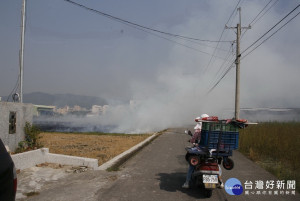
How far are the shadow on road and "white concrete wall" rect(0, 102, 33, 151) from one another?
191 inches

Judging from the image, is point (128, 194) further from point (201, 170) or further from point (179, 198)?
point (201, 170)

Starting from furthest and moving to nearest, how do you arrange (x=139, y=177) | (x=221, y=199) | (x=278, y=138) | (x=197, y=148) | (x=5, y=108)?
(x=278, y=138), (x=5, y=108), (x=139, y=177), (x=197, y=148), (x=221, y=199)

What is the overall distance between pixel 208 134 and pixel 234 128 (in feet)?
2.00

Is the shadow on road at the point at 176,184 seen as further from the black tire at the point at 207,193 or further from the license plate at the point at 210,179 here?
the license plate at the point at 210,179

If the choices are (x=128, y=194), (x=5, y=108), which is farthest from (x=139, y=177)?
(x=5, y=108)

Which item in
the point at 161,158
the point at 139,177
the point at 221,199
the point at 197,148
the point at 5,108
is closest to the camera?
the point at 221,199

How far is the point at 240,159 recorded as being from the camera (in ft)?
33.5

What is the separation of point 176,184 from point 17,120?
5692 millimetres

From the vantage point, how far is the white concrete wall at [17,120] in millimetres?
7762

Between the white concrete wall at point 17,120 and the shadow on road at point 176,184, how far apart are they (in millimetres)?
4848

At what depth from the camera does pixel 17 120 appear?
8469 mm

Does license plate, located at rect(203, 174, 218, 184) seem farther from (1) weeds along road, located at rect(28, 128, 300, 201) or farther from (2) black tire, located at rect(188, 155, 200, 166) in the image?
(1) weeds along road, located at rect(28, 128, 300, 201)

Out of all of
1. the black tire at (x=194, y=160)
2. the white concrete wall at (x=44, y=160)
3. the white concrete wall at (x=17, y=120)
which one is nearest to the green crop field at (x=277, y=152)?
the black tire at (x=194, y=160)

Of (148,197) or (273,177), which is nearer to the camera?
(148,197)
